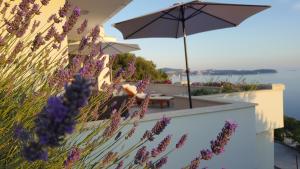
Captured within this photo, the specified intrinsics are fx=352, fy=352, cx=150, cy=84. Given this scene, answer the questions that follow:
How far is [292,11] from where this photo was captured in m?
32.2

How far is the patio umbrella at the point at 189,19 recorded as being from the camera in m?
5.77

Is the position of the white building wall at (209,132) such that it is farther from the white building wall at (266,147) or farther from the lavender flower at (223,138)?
the lavender flower at (223,138)

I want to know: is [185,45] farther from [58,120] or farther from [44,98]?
[58,120]

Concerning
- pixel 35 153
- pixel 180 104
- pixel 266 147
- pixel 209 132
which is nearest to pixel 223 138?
pixel 35 153

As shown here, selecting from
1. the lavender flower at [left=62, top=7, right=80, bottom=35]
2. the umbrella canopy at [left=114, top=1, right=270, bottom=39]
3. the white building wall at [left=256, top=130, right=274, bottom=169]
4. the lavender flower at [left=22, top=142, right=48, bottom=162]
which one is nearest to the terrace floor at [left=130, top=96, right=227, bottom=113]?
the umbrella canopy at [left=114, top=1, right=270, bottom=39]

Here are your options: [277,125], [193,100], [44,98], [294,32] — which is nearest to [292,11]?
[294,32]

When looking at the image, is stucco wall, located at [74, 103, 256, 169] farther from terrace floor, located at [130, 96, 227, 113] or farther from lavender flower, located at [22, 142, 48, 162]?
lavender flower, located at [22, 142, 48, 162]

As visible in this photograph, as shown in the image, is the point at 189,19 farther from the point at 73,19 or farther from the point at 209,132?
the point at 73,19

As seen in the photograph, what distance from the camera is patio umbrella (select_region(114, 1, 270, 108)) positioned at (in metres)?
5.77

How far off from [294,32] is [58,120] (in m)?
33.9

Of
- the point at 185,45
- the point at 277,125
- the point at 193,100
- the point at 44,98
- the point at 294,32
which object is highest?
the point at 294,32

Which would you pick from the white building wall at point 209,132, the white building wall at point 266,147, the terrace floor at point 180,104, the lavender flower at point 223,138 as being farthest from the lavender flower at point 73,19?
the white building wall at point 266,147

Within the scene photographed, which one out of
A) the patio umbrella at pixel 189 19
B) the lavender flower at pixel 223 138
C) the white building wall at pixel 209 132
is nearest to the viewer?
the lavender flower at pixel 223 138

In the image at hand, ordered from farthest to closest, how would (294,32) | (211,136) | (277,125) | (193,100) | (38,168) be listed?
(294,32) → (277,125) → (193,100) → (211,136) → (38,168)
